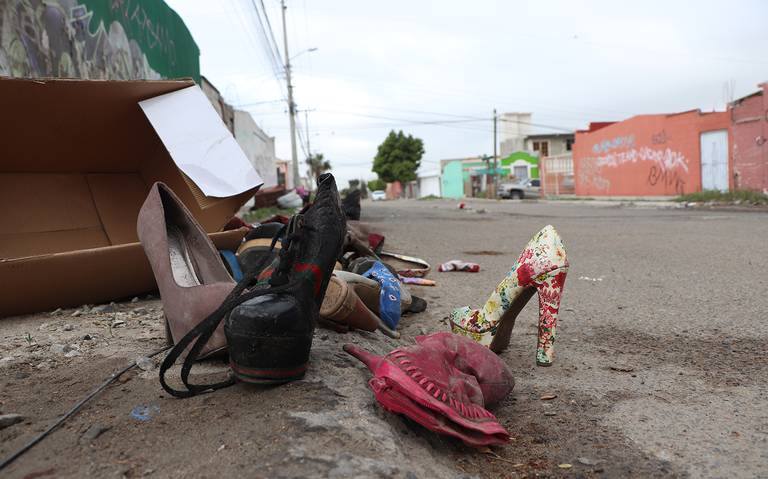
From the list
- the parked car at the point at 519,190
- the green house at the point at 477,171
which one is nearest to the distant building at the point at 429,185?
the green house at the point at 477,171

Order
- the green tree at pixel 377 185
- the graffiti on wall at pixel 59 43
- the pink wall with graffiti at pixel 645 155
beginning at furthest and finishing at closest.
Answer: the green tree at pixel 377 185 → the pink wall with graffiti at pixel 645 155 → the graffiti on wall at pixel 59 43

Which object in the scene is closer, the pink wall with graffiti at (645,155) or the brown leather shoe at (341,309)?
the brown leather shoe at (341,309)

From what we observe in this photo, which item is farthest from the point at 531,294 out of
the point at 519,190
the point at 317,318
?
the point at 519,190

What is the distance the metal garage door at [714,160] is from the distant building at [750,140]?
501 millimetres

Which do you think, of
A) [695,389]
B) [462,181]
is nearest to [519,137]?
[462,181]

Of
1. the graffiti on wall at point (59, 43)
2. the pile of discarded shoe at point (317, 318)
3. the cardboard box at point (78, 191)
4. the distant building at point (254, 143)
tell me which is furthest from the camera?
A: the distant building at point (254, 143)

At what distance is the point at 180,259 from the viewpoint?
215cm

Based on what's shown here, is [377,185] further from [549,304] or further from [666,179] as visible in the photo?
[549,304]

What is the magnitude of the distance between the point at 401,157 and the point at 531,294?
186 feet

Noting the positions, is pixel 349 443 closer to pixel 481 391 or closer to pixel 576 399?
pixel 481 391

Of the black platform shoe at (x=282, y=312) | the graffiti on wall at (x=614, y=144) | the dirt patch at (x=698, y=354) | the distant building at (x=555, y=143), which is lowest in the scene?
the dirt patch at (x=698, y=354)

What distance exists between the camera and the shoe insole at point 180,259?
6.77 ft

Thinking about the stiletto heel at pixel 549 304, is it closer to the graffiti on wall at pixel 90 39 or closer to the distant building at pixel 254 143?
the graffiti on wall at pixel 90 39

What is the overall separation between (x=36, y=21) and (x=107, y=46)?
1501 mm
